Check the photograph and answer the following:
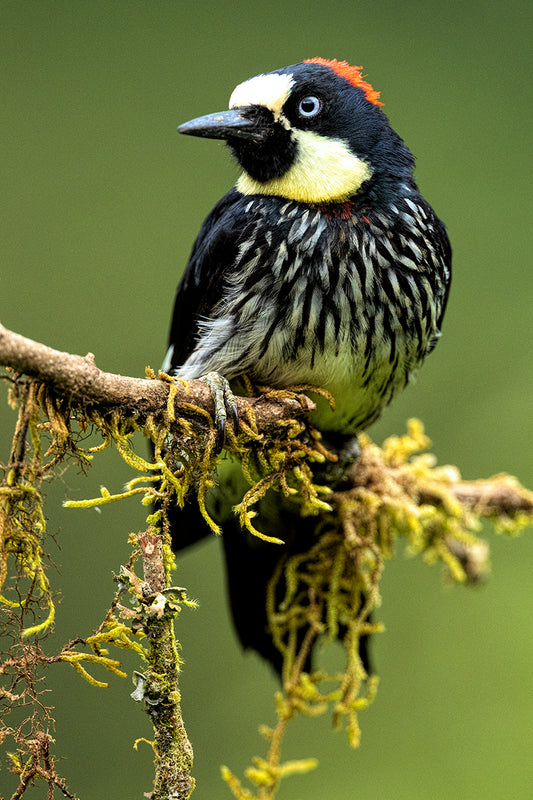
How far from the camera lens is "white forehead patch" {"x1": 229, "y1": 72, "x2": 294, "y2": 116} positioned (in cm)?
186

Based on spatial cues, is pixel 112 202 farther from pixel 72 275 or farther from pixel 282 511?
pixel 282 511

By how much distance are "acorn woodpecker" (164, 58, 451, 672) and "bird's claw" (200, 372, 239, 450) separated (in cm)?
27

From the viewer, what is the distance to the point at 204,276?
1.99 m

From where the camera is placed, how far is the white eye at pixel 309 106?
1888 mm

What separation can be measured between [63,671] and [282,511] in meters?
Result: 1.61

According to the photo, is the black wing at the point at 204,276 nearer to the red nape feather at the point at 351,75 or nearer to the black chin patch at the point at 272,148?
the black chin patch at the point at 272,148

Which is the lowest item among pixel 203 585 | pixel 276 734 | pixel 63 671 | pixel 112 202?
pixel 276 734

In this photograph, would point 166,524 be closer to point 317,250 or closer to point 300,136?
point 317,250

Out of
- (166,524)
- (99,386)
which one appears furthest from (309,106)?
(166,524)

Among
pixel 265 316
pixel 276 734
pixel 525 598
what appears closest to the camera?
pixel 276 734

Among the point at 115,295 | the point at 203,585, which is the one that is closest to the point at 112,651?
the point at 203,585

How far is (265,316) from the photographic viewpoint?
6.01 feet

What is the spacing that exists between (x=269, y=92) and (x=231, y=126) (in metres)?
0.12

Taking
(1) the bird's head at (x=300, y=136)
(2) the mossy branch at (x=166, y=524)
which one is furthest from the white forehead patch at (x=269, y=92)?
(2) the mossy branch at (x=166, y=524)
